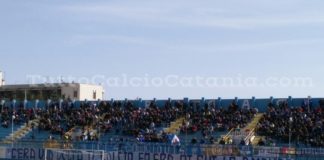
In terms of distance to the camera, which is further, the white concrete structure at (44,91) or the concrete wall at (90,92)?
the concrete wall at (90,92)

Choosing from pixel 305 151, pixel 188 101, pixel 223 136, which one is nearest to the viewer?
pixel 305 151

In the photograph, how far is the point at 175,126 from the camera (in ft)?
163

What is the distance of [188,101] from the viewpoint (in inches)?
2078

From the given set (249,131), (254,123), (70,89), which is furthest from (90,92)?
(249,131)

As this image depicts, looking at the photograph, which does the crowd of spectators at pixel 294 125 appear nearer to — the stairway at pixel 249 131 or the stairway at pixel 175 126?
the stairway at pixel 249 131

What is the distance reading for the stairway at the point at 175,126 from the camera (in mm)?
48656

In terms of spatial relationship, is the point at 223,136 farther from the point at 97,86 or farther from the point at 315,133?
the point at 97,86

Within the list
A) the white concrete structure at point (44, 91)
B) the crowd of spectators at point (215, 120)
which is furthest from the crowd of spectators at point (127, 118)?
the white concrete structure at point (44, 91)

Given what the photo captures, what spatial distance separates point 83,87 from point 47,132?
5045cm

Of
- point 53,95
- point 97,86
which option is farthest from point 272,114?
point 97,86

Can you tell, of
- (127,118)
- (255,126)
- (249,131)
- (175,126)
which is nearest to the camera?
(249,131)

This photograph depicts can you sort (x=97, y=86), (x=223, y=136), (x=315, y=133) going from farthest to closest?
(x=97, y=86), (x=223, y=136), (x=315, y=133)

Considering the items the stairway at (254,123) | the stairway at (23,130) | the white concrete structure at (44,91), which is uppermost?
the white concrete structure at (44,91)

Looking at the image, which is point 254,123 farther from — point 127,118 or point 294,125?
point 127,118
